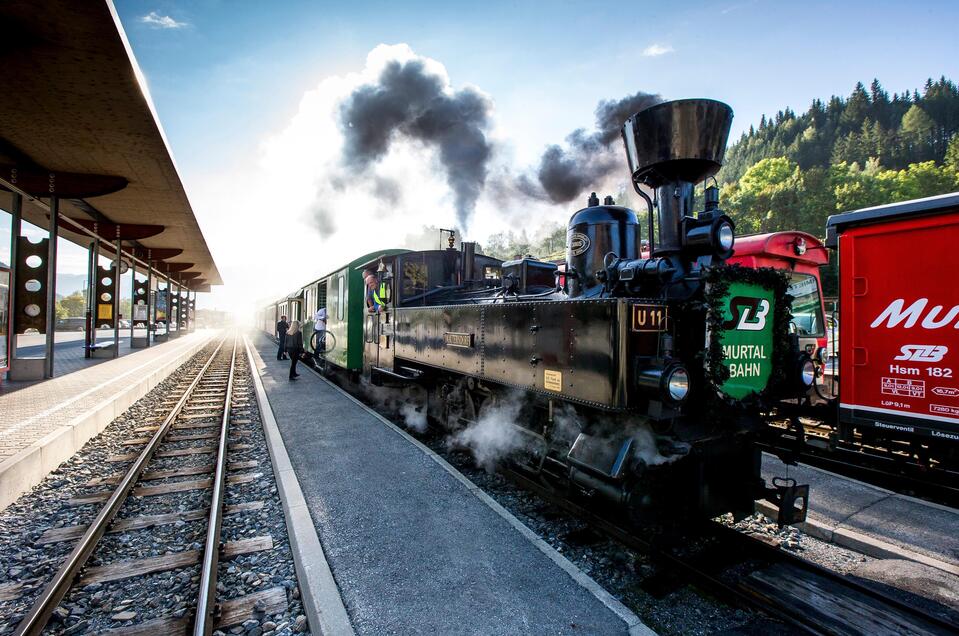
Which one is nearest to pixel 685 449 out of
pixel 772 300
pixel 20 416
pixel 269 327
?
pixel 772 300

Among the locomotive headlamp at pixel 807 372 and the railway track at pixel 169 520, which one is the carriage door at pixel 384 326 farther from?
the locomotive headlamp at pixel 807 372

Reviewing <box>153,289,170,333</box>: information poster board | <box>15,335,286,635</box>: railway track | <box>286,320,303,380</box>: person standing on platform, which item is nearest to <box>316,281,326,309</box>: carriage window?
<box>286,320,303,380</box>: person standing on platform

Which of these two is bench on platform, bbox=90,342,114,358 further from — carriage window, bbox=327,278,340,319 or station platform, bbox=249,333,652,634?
station platform, bbox=249,333,652,634

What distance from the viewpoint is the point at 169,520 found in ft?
13.1

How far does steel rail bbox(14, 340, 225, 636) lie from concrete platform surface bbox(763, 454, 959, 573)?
209 inches

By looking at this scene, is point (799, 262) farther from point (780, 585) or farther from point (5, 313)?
point (5, 313)

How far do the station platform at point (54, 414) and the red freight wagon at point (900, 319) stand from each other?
8.24 metres

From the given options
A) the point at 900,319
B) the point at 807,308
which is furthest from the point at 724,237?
the point at 807,308

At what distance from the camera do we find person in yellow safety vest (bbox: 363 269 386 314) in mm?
7440

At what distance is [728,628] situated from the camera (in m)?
2.63

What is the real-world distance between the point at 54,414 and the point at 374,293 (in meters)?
4.62

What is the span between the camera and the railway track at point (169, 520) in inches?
107

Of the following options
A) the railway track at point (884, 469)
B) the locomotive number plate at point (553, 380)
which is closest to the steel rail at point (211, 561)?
the locomotive number plate at point (553, 380)

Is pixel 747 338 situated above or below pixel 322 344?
above
